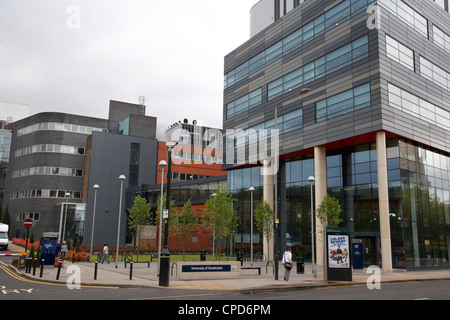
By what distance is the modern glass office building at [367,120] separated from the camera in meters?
31.7

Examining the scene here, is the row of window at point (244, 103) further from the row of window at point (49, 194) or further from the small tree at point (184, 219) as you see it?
the row of window at point (49, 194)

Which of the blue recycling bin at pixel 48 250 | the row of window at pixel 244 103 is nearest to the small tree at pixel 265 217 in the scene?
the row of window at pixel 244 103

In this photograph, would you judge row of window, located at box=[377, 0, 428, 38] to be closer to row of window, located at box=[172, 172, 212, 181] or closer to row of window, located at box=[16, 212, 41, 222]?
row of window, located at box=[172, 172, 212, 181]

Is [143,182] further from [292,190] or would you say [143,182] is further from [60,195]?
[292,190]

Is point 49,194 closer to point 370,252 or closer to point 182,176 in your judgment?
point 182,176

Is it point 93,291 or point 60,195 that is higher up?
point 60,195

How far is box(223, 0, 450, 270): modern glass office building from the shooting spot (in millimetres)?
31688

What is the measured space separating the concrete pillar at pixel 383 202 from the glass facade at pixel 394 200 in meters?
0.72

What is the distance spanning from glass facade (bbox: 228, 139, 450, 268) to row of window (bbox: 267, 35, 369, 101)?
746cm

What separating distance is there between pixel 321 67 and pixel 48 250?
27834 mm

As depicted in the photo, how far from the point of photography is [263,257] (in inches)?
1674

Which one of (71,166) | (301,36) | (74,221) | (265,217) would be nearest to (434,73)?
(301,36)
